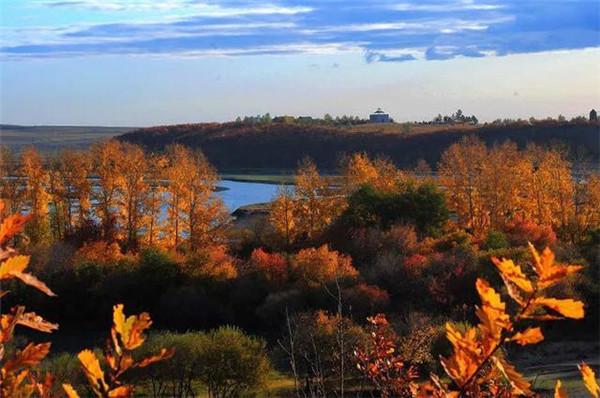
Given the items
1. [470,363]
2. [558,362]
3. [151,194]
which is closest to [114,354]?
[470,363]

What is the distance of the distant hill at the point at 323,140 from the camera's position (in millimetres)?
97625

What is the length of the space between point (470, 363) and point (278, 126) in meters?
112

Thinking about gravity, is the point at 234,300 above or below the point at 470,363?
below

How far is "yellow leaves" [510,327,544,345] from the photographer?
5.85 ft

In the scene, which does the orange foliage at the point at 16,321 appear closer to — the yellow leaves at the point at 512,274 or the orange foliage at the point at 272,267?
the yellow leaves at the point at 512,274

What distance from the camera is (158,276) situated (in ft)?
114

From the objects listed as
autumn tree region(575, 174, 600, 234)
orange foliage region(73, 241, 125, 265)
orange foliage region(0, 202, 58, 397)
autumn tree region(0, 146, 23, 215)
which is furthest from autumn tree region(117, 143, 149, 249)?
orange foliage region(0, 202, 58, 397)

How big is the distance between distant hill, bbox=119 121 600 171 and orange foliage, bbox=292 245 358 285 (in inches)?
2322

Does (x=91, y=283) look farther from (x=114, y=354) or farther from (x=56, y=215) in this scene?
(x=114, y=354)

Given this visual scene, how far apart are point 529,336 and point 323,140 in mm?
102774

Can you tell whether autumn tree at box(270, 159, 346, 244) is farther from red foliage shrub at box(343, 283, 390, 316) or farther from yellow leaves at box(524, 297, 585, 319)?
yellow leaves at box(524, 297, 585, 319)

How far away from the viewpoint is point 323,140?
104 meters

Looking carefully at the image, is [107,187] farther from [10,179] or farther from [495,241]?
→ [495,241]

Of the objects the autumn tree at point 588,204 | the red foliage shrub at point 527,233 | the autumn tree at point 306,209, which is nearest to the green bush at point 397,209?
the autumn tree at point 306,209
